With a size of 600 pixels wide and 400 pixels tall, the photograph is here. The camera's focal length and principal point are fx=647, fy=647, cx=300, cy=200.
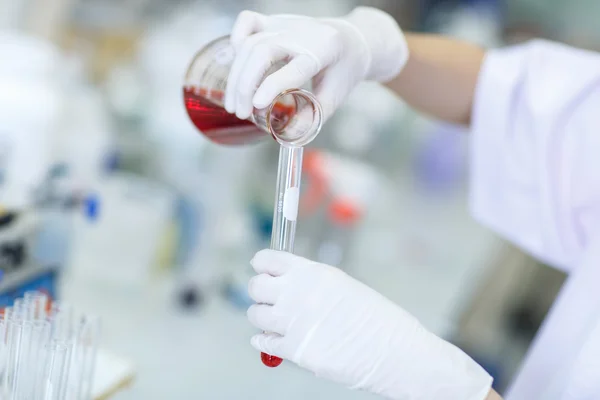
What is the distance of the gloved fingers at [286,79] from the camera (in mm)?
870

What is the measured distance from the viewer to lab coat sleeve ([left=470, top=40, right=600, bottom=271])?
4.18ft

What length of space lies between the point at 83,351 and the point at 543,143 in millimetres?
947

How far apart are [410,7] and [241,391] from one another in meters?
3.11

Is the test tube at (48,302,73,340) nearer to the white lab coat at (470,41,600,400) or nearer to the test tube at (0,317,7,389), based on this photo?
the test tube at (0,317,7,389)

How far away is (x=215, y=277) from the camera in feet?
5.94

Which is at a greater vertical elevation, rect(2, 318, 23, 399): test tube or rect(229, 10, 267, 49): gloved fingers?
rect(229, 10, 267, 49): gloved fingers

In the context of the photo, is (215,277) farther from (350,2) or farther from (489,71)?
(350,2)

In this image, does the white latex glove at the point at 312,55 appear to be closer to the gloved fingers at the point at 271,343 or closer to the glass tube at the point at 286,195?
the glass tube at the point at 286,195

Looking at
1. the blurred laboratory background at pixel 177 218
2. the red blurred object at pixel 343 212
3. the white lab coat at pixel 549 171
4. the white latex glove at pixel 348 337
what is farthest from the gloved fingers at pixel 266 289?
the red blurred object at pixel 343 212

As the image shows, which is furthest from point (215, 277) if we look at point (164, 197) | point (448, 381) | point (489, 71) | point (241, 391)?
point (448, 381)

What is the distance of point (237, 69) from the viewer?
93cm

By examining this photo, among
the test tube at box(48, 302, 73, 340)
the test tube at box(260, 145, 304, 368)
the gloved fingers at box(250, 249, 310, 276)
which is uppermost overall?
the test tube at box(260, 145, 304, 368)

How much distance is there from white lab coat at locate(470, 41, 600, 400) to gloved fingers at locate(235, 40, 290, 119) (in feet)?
1.99

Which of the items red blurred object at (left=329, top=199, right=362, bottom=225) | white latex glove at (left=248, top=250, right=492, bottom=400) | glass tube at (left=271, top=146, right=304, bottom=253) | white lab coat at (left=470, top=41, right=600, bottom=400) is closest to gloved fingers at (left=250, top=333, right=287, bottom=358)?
white latex glove at (left=248, top=250, right=492, bottom=400)
